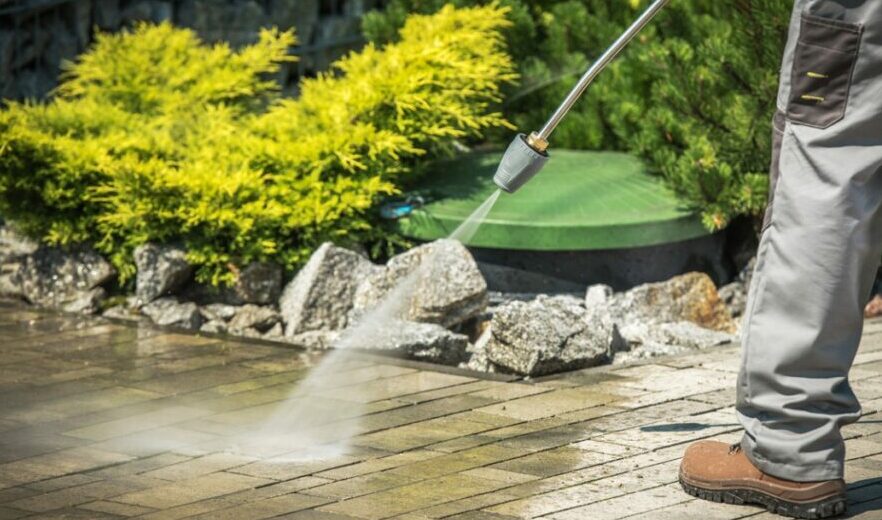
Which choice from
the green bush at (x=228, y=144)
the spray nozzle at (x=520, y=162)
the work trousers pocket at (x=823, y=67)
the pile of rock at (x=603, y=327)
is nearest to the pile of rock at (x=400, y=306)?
the pile of rock at (x=603, y=327)

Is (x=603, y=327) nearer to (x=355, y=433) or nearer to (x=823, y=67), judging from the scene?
(x=355, y=433)

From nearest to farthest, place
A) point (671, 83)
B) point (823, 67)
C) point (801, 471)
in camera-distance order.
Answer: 1. point (823, 67)
2. point (801, 471)
3. point (671, 83)

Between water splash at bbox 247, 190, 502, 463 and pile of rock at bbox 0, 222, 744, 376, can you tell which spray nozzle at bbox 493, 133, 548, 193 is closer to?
water splash at bbox 247, 190, 502, 463

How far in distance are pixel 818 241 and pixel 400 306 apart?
9.43 ft

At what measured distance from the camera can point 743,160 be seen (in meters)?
6.95

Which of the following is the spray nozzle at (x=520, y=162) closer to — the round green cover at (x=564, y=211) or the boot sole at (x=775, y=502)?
the boot sole at (x=775, y=502)

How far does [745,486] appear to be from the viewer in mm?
3738

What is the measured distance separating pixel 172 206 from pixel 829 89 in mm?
3755

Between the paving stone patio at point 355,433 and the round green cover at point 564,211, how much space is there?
1.14 metres

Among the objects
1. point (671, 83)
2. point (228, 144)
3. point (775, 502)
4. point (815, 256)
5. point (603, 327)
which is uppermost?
point (671, 83)

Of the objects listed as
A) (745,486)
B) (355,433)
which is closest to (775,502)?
(745,486)

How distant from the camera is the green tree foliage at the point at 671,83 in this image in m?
6.79

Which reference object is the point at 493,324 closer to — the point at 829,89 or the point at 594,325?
the point at 594,325

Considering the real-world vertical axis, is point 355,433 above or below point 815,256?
below
